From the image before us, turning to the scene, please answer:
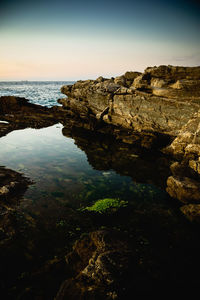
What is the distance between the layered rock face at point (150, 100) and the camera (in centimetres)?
2045

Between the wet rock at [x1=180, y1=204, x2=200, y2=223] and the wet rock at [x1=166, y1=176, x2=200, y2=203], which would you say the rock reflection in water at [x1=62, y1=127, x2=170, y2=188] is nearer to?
the wet rock at [x1=166, y1=176, x2=200, y2=203]

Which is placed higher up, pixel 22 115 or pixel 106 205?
pixel 22 115

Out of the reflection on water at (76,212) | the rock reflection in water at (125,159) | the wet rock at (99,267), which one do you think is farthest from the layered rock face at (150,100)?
the wet rock at (99,267)

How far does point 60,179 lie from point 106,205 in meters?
4.58

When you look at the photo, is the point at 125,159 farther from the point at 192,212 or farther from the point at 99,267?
the point at 99,267

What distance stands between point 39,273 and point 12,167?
984 centimetres

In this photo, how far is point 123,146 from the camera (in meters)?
20.6

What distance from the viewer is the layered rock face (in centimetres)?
2045

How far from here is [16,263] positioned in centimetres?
634

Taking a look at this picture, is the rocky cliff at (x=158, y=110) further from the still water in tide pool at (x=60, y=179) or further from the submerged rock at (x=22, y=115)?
the submerged rock at (x=22, y=115)

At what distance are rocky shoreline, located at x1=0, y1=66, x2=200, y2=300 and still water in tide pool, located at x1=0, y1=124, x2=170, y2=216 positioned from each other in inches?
37.5

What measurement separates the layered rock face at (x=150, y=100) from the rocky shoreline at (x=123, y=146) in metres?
0.11

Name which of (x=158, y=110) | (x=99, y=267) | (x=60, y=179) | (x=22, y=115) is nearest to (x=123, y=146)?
(x=158, y=110)

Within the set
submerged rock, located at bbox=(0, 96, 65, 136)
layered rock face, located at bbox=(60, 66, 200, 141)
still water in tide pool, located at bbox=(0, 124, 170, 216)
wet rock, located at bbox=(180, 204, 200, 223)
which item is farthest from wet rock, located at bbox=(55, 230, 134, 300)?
submerged rock, located at bbox=(0, 96, 65, 136)
